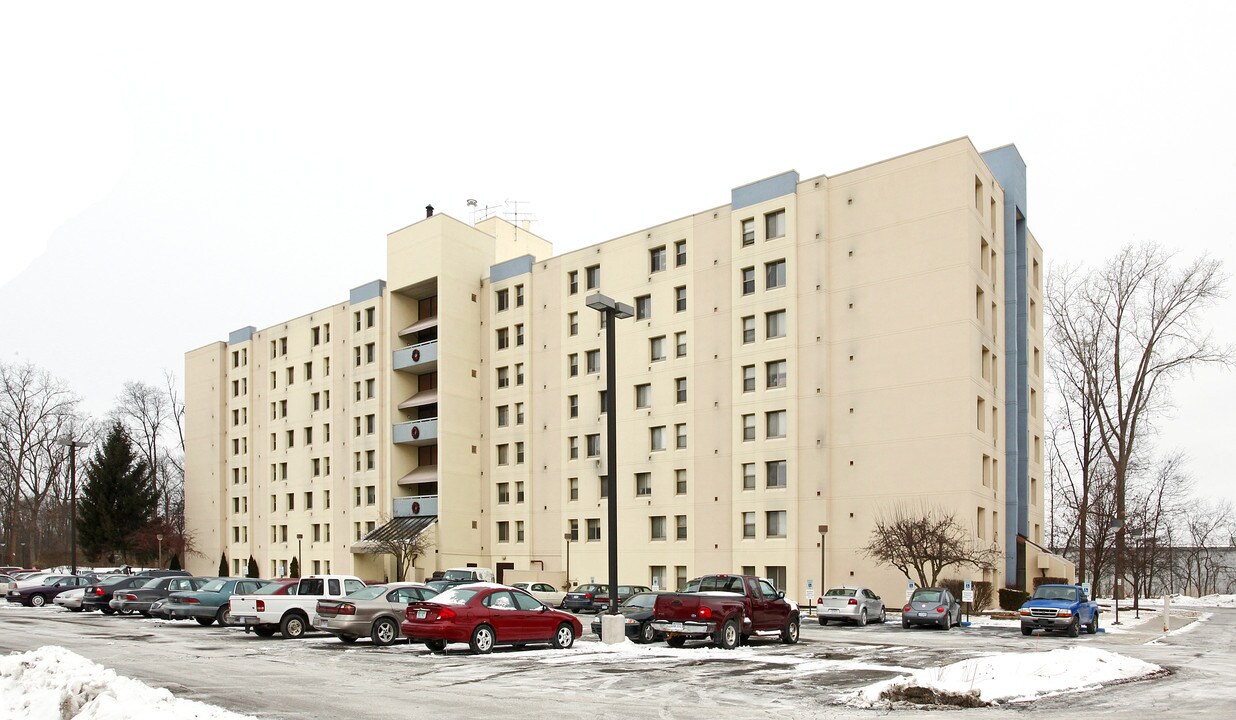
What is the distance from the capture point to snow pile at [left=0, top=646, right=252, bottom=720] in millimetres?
10078

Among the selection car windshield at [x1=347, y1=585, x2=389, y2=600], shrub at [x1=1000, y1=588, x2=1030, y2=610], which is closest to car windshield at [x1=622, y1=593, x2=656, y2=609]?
car windshield at [x1=347, y1=585, x2=389, y2=600]

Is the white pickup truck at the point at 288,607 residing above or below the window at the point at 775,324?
below

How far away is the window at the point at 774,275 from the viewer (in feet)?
168

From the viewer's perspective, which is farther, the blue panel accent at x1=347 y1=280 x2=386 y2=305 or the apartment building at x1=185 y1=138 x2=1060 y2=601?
the blue panel accent at x1=347 y1=280 x2=386 y2=305

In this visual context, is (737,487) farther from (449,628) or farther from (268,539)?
(268,539)

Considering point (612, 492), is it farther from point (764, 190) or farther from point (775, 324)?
point (764, 190)

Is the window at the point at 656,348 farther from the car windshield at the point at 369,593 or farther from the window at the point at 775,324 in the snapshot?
the car windshield at the point at 369,593

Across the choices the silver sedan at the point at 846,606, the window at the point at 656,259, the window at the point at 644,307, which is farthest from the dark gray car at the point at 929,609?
the window at the point at 656,259

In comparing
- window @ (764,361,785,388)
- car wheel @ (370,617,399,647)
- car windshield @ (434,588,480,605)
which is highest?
window @ (764,361,785,388)

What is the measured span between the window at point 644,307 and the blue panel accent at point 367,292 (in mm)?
20478

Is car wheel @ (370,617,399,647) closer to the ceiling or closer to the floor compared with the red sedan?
closer to the floor

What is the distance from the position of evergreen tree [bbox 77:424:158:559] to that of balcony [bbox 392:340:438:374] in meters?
30.3

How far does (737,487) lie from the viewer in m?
51.3

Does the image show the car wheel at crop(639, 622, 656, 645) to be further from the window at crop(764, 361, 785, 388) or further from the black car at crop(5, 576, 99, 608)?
the black car at crop(5, 576, 99, 608)
